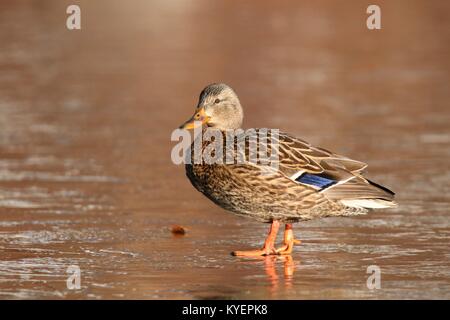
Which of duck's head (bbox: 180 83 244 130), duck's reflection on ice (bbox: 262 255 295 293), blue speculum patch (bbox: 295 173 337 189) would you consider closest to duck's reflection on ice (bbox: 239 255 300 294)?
duck's reflection on ice (bbox: 262 255 295 293)

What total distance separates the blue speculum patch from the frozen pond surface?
21.0 inches

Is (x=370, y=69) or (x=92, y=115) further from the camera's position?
(x=370, y=69)

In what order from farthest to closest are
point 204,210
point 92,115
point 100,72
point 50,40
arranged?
point 50,40 → point 100,72 → point 92,115 → point 204,210

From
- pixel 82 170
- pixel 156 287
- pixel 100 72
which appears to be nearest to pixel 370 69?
pixel 100 72

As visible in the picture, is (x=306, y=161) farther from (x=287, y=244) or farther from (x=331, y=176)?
(x=287, y=244)

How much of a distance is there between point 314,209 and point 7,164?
5401mm

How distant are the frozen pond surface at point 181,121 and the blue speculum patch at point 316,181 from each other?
53 cm

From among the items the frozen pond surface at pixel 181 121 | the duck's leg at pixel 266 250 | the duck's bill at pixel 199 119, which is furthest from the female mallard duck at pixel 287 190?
the duck's bill at pixel 199 119

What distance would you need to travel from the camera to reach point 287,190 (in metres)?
9.48
